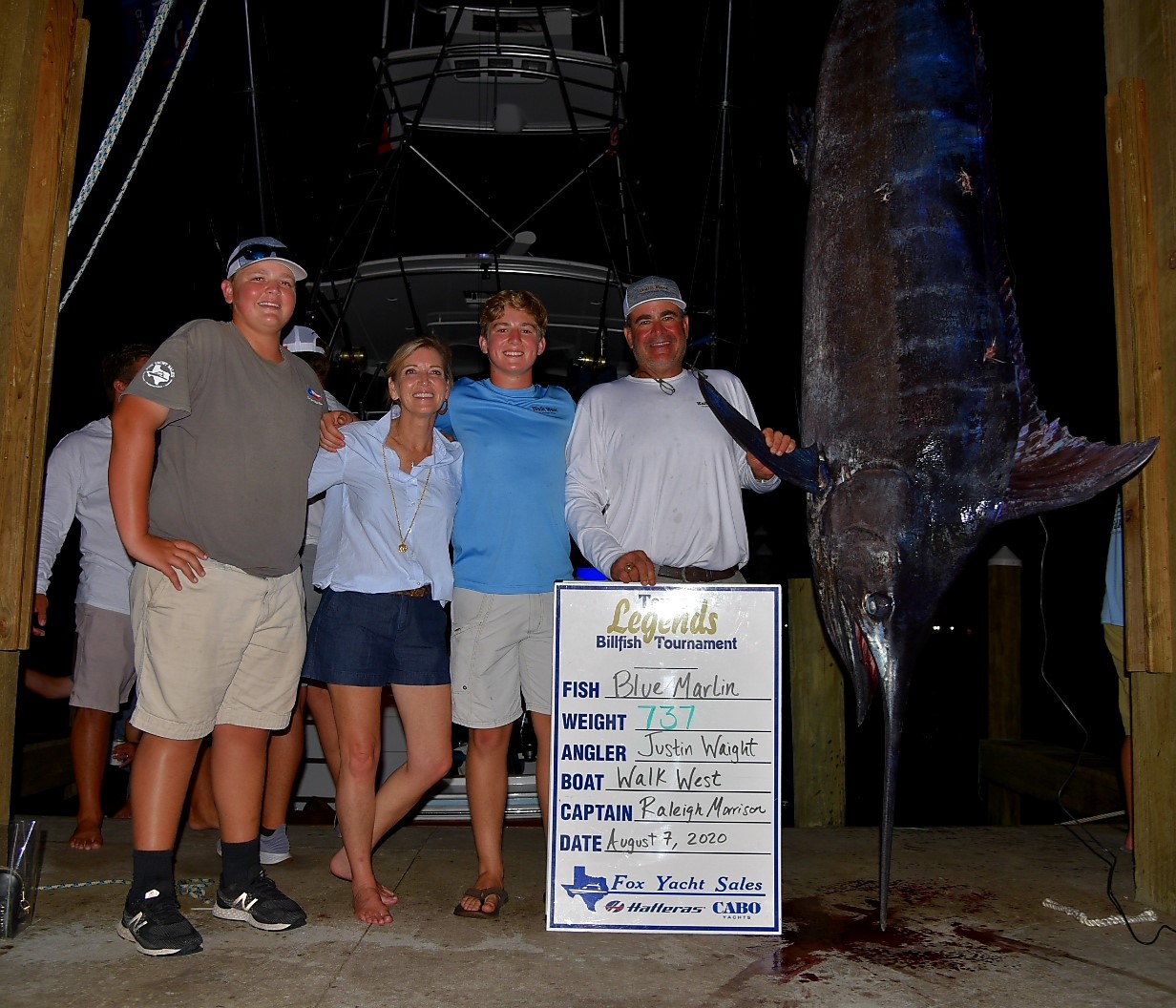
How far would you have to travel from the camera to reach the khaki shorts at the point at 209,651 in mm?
2285

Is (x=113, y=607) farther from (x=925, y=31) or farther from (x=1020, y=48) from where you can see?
(x=1020, y=48)

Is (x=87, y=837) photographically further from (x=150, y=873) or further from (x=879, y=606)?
(x=879, y=606)

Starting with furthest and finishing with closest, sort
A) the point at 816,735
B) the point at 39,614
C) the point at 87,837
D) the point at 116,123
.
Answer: the point at 816,735, the point at 87,837, the point at 39,614, the point at 116,123

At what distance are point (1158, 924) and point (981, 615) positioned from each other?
29.4 m

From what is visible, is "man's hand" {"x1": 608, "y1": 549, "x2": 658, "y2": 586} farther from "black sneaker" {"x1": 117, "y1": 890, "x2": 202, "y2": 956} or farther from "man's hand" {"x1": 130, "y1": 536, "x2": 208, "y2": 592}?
"black sneaker" {"x1": 117, "y1": 890, "x2": 202, "y2": 956}

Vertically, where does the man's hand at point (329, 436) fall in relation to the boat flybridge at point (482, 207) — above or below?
below

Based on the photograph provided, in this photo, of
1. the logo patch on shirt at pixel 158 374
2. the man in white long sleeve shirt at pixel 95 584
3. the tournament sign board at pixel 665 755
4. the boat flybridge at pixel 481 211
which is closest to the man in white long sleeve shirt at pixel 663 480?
the tournament sign board at pixel 665 755

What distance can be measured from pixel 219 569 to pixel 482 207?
3917 millimetres

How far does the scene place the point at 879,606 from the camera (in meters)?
2.26

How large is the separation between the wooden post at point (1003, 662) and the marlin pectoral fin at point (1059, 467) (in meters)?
3.16

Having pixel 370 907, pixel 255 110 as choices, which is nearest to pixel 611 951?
pixel 370 907

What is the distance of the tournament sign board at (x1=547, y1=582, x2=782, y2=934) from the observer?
244 cm

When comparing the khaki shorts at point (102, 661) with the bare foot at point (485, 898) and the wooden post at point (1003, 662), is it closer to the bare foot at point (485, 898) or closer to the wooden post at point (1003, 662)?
the bare foot at point (485, 898)

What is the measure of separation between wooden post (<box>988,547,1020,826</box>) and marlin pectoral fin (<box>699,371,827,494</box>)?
3.30 meters
